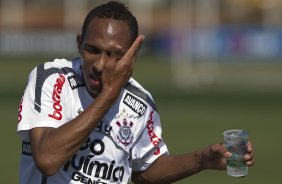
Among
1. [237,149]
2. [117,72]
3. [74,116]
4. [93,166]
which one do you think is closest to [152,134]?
[93,166]

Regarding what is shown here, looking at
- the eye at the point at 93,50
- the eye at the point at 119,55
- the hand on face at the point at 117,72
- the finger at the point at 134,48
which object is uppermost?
the finger at the point at 134,48

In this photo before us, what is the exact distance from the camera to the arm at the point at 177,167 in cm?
646

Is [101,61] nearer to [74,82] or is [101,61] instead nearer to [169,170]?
[74,82]

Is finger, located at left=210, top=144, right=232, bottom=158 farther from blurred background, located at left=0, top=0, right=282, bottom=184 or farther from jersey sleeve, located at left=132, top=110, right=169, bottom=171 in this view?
Answer: blurred background, located at left=0, top=0, right=282, bottom=184

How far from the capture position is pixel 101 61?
5.85 m

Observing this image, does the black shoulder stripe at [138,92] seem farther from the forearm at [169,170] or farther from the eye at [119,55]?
the eye at [119,55]

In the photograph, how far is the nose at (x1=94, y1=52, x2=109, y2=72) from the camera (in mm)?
5809

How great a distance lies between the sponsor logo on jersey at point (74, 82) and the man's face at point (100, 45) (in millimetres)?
172

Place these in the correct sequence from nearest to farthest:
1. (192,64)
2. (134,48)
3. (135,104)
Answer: (134,48)
(135,104)
(192,64)

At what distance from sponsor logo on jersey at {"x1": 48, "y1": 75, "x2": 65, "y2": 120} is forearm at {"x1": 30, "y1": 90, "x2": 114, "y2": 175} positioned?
1.11ft

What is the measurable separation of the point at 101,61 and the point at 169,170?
4.45 feet

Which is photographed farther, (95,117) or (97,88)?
(97,88)

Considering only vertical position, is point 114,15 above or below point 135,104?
above

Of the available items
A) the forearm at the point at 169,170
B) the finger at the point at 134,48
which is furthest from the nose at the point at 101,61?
the forearm at the point at 169,170
